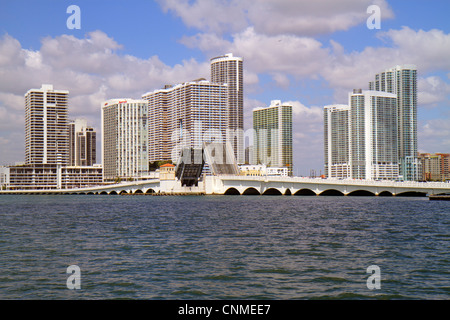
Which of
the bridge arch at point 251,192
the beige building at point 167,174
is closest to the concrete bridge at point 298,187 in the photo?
the bridge arch at point 251,192

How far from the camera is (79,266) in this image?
27.5 meters

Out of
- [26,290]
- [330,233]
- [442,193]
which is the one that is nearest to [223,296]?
[26,290]

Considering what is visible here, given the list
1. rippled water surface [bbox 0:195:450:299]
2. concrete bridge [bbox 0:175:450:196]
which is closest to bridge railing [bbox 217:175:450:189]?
Result: concrete bridge [bbox 0:175:450:196]

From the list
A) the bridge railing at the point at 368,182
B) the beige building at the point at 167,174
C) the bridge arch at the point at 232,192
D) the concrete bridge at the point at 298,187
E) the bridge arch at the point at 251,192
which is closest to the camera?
the bridge railing at the point at 368,182

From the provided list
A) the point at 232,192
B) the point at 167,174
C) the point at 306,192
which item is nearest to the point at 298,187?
the point at 306,192

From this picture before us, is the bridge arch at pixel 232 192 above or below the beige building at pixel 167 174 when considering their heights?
below

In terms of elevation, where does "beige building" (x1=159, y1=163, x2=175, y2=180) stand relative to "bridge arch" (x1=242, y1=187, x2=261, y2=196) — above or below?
above

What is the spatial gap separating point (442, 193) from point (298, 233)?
85.8 m

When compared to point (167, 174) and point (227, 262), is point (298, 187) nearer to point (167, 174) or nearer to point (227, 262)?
point (167, 174)

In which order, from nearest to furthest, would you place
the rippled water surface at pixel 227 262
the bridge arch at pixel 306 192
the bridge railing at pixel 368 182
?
the rippled water surface at pixel 227 262
the bridge railing at pixel 368 182
the bridge arch at pixel 306 192

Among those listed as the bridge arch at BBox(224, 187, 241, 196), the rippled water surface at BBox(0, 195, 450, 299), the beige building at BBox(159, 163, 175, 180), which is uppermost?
the beige building at BBox(159, 163, 175, 180)

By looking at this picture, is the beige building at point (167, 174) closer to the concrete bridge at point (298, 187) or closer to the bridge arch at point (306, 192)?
the concrete bridge at point (298, 187)

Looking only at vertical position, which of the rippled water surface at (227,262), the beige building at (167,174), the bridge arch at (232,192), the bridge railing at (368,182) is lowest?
the bridge arch at (232,192)

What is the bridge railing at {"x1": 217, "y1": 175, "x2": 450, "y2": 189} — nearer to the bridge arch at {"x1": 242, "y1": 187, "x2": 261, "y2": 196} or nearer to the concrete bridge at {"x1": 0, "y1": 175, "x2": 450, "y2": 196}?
the concrete bridge at {"x1": 0, "y1": 175, "x2": 450, "y2": 196}
